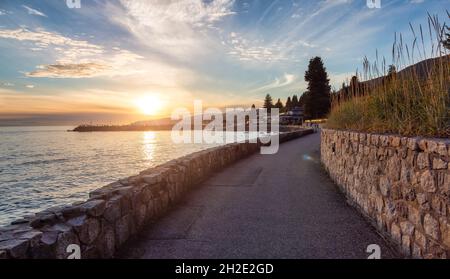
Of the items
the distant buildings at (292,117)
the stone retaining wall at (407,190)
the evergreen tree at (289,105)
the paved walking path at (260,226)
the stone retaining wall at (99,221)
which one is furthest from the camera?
the evergreen tree at (289,105)

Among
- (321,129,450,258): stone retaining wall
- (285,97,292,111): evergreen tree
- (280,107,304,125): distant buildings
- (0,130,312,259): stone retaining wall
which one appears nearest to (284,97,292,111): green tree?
(285,97,292,111): evergreen tree

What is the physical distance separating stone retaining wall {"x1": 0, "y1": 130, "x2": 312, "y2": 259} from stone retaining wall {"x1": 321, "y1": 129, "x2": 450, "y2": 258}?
3522mm

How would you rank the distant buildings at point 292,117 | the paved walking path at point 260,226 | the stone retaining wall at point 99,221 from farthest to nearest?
the distant buildings at point 292,117
the paved walking path at point 260,226
the stone retaining wall at point 99,221

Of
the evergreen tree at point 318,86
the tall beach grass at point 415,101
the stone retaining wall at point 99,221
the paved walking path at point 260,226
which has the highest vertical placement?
the evergreen tree at point 318,86

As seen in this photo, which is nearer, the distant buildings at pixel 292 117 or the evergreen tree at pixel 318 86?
the evergreen tree at pixel 318 86

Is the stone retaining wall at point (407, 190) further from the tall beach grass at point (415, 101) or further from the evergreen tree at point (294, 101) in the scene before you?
the evergreen tree at point (294, 101)

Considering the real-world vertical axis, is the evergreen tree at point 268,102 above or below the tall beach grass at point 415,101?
above

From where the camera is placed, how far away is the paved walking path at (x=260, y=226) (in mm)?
3705

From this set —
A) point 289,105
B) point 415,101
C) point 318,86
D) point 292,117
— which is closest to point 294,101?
point 289,105

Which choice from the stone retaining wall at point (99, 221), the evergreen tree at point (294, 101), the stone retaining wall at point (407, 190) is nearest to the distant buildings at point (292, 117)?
the evergreen tree at point (294, 101)

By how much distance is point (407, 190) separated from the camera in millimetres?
3383

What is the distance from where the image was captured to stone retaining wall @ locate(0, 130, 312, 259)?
2561 millimetres

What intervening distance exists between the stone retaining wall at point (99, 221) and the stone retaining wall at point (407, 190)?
139 inches

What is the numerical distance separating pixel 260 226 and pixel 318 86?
48.1 m
